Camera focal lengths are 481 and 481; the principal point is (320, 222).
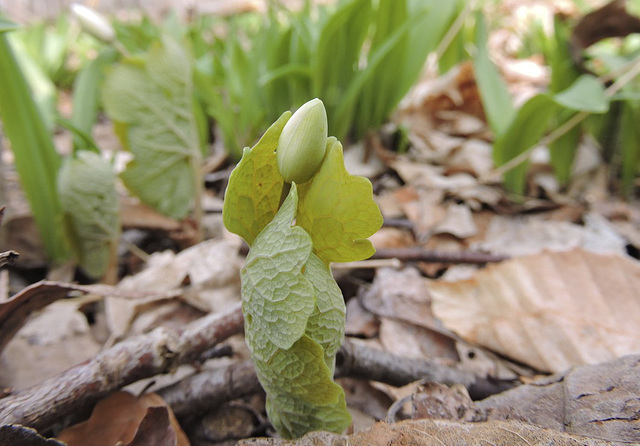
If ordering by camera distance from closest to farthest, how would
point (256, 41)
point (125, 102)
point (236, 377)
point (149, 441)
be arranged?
point (149, 441) < point (236, 377) < point (125, 102) < point (256, 41)

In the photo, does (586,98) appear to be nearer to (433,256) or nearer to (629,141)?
(629,141)

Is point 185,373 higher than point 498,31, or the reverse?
point 498,31

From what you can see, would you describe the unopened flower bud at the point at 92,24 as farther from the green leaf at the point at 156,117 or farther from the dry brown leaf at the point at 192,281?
the dry brown leaf at the point at 192,281

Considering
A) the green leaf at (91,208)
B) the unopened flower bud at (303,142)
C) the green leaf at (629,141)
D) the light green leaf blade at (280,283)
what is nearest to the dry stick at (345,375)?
the light green leaf blade at (280,283)

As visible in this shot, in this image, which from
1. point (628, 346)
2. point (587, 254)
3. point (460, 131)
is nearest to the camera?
point (628, 346)

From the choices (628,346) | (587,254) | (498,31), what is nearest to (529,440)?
(628,346)

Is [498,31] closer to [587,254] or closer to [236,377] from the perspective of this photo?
[587,254]

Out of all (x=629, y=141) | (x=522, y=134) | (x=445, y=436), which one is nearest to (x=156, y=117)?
(x=445, y=436)
